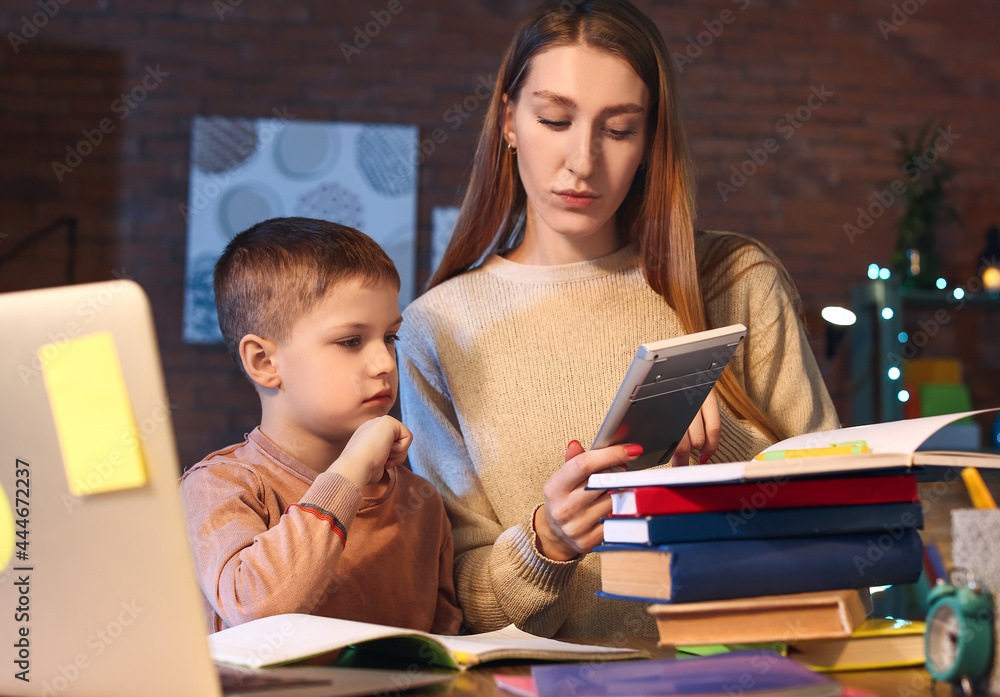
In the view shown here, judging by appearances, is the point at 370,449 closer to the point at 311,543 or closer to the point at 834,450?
the point at 311,543

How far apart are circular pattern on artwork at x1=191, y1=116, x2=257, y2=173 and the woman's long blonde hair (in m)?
2.54

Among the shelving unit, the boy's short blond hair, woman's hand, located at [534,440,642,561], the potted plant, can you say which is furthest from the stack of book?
the potted plant

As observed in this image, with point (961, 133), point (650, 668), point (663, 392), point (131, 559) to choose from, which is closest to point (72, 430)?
point (131, 559)

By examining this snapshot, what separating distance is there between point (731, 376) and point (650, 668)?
67 centimetres

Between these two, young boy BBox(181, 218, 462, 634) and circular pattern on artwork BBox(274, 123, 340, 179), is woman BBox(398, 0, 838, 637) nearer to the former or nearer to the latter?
young boy BBox(181, 218, 462, 634)

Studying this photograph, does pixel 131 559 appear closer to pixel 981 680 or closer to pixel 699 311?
pixel 981 680

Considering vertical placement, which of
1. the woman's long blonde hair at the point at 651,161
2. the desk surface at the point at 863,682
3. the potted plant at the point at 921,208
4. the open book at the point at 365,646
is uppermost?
the potted plant at the point at 921,208

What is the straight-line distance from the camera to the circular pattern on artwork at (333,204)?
3697 millimetres

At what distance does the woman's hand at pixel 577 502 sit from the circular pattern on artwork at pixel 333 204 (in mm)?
2835

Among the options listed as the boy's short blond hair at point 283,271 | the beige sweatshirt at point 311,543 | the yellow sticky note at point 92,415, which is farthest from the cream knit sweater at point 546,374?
the yellow sticky note at point 92,415

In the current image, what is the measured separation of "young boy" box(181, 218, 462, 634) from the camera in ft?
3.14

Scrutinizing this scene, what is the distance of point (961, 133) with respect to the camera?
406 centimetres

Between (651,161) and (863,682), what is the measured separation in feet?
2.78

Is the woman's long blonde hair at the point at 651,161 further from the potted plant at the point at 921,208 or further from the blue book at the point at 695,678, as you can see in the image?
the potted plant at the point at 921,208
